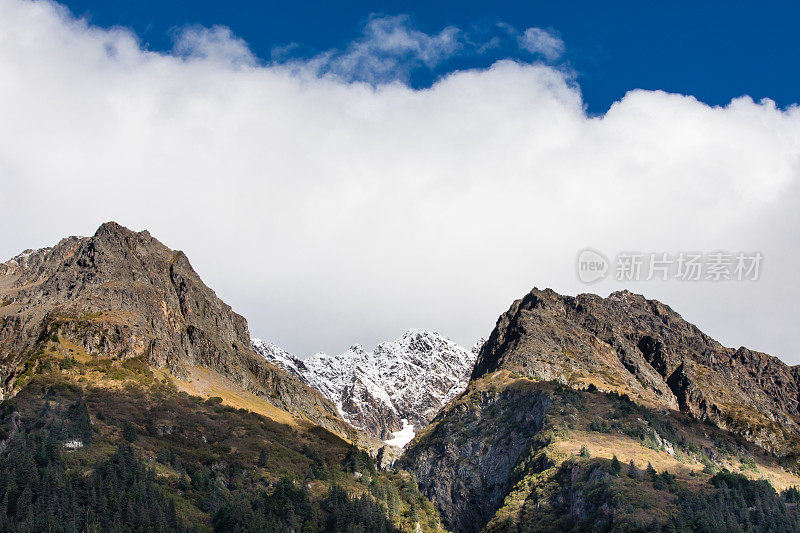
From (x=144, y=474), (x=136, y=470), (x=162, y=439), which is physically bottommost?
(x=144, y=474)

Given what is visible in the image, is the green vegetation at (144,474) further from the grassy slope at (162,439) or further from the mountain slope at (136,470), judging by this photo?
the grassy slope at (162,439)

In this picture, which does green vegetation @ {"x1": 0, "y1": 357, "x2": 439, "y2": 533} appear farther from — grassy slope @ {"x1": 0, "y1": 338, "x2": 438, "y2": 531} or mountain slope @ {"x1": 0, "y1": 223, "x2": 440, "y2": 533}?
grassy slope @ {"x1": 0, "y1": 338, "x2": 438, "y2": 531}

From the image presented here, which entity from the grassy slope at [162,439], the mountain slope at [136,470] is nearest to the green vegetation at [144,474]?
the mountain slope at [136,470]

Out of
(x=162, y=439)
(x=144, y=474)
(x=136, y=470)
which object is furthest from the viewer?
(x=162, y=439)

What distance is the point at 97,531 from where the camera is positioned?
394ft

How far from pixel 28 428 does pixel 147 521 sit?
131ft

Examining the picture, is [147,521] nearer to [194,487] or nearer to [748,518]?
[194,487]

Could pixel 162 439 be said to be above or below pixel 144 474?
above

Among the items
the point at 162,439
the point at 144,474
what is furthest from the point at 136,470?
the point at 162,439

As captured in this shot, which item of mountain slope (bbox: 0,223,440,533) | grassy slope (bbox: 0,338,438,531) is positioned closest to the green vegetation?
mountain slope (bbox: 0,223,440,533)

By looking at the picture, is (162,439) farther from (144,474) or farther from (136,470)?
(136,470)

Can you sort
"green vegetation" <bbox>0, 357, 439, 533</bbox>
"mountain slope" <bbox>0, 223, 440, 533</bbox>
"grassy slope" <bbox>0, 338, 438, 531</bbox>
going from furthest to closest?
1. "grassy slope" <bbox>0, 338, 438, 531</bbox>
2. "mountain slope" <bbox>0, 223, 440, 533</bbox>
3. "green vegetation" <bbox>0, 357, 439, 533</bbox>

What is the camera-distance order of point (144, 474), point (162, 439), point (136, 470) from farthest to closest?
point (162, 439) < point (144, 474) < point (136, 470)

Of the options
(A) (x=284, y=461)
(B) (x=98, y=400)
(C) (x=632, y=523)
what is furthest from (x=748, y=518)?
(B) (x=98, y=400)
